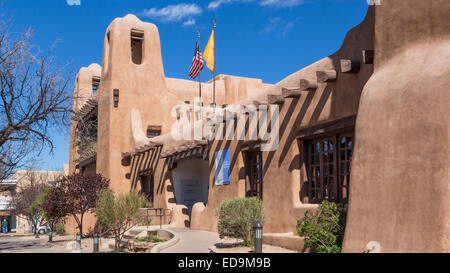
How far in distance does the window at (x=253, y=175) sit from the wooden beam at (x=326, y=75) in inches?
153

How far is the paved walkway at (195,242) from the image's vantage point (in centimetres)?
1141

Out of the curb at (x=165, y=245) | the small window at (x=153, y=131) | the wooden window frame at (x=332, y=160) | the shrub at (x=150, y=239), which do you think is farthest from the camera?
the small window at (x=153, y=131)

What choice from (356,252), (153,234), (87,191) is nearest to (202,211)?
(153,234)

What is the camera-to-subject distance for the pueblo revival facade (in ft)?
21.5

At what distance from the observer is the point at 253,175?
14.1 metres

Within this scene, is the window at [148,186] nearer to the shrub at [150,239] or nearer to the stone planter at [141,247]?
the shrub at [150,239]

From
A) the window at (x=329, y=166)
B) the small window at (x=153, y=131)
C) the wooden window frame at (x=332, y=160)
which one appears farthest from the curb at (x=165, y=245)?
the small window at (x=153, y=131)

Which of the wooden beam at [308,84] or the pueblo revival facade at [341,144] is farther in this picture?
the wooden beam at [308,84]

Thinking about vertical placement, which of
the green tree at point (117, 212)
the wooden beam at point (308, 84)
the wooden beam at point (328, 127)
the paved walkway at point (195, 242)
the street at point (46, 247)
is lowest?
the street at point (46, 247)

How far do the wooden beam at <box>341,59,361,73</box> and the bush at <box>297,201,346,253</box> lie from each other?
269cm

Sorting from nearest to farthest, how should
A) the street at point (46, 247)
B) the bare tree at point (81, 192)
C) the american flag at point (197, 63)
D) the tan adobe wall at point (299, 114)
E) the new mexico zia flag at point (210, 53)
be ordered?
the tan adobe wall at point (299, 114), the street at point (46, 247), the bare tree at point (81, 192), the american flag at point (197, 63), the new mexico zia flag at point (210, 53)

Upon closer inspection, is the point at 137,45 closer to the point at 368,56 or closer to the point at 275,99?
the point at 275,99

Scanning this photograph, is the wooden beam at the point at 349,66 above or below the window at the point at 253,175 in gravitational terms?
above
